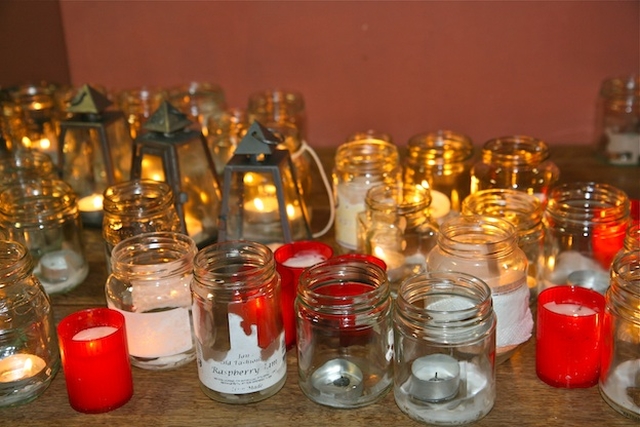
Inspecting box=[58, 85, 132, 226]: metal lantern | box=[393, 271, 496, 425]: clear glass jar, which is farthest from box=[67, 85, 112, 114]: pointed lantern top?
box=[393, 271, 496, 425]: clear glass jar

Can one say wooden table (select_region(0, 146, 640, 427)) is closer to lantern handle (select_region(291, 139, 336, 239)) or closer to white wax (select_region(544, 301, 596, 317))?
white wax (select_region(544, 301, 596, 317))

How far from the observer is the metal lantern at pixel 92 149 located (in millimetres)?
1537

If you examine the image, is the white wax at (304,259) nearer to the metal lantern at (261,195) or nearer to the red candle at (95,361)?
the metal lantern at (261,195)

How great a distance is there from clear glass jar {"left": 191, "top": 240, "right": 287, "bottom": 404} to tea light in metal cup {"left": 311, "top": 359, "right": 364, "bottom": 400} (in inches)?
1.9

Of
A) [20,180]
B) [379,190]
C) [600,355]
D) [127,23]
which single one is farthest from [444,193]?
[127,23]

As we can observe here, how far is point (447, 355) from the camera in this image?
3.32 ft

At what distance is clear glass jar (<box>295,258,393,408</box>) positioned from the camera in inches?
40.0

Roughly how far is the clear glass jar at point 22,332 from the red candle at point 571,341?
0.62 meters

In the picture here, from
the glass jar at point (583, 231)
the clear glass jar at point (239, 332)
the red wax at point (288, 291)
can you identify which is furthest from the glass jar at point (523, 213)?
the clear glass jar at point (239, 332)

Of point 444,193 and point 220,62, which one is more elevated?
point 220,62

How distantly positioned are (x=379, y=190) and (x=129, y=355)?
451 millimetres

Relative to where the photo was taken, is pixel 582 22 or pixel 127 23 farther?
pixel 127 23

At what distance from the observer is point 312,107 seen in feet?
6.32

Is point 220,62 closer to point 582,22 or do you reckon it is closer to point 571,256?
point 582,22
